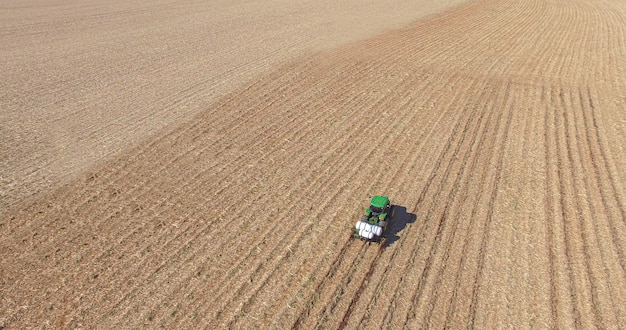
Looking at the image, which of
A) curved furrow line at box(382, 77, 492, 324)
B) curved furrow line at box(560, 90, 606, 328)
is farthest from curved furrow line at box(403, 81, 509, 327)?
curved furrow line at box(560, 90, 606, 328)

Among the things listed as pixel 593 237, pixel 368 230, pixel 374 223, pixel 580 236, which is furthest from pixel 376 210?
pixel 593 237

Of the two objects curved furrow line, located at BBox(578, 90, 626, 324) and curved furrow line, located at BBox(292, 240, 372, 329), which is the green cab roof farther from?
curved furrow line, located at BBox(578, 90, 626, 324)

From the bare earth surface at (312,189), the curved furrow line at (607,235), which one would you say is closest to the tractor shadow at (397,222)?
the bare earth surface at (312,189)

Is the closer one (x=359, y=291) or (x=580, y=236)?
(x=359, y=291)

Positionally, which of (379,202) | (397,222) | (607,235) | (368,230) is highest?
(379,202)

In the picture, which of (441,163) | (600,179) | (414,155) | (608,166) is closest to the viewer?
(600,179)

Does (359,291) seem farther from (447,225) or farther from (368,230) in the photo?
(447,225)

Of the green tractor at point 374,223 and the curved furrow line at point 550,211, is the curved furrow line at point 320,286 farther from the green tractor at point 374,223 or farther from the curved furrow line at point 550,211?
the curved furrow line at point 550,211

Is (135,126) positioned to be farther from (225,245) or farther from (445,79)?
(445,79)
